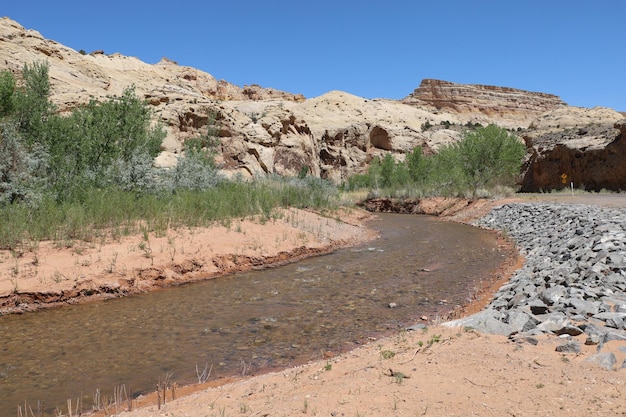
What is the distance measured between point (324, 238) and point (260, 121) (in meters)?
23.7

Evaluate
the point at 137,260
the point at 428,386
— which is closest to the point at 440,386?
the point at 428,386

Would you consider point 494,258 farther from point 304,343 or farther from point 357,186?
point 357,186


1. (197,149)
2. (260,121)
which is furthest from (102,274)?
(260,121)

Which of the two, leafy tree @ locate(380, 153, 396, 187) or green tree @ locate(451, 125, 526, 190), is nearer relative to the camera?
green tree @ locate(451, 125, 526, 190)

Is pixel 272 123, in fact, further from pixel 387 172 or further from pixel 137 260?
pixel 137 260

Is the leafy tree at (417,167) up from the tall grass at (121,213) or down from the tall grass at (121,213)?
up

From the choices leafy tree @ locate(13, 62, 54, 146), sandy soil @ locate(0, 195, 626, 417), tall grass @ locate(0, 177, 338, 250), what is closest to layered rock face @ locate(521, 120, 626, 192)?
tall grass @ locate(0, 177, 338, 250)

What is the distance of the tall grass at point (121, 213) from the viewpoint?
30.9 ft

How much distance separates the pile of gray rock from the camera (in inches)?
166

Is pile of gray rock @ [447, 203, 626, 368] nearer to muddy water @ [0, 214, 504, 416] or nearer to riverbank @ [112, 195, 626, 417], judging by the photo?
riverbank @ [112, 195, 626, 417]

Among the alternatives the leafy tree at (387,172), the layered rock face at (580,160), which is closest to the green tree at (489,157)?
the layered rock face at (580,160)

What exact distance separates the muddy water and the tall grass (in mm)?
2710

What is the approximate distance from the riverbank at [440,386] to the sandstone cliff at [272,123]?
823 inches

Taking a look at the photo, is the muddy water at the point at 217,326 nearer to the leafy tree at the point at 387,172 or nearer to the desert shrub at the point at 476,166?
the desert shrub at the point at 476,166
